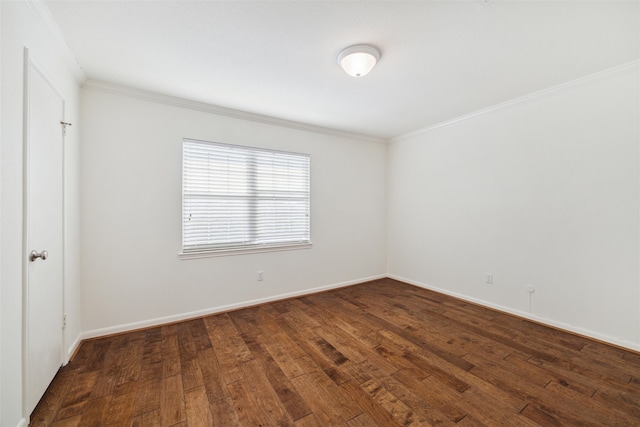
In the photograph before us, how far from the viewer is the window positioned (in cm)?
304

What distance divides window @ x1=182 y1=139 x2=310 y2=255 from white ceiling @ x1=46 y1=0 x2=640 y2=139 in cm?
71

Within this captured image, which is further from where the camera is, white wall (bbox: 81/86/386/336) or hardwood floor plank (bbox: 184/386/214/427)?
white wall (bbox: 81/86/386/336)

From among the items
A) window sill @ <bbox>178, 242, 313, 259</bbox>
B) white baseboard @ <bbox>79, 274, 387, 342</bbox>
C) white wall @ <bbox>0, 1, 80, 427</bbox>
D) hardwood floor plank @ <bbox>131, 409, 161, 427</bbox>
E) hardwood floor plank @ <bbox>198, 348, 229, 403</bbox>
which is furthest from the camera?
window sill @ <bbox>178, 242, 313, 259</bbox>

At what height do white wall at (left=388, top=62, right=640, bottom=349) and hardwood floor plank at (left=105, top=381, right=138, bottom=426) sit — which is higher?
white wall at (left=388, top=62, right=640, bottom=349)

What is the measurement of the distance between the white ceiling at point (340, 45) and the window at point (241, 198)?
706 millimetres

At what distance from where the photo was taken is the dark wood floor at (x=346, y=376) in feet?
5.14

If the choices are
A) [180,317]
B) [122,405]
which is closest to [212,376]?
[122,405]

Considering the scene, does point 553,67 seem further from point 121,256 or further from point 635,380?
point 121,256

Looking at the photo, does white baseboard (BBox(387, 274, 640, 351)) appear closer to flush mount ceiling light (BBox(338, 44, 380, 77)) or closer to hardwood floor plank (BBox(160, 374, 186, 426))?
flush mount ceiling light (BBox(338, 44, 380, 77))

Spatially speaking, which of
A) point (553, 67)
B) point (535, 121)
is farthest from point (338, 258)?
point (553, 67)

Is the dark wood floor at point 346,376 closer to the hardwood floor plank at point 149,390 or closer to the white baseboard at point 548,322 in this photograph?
the hardwood floor plank at point 149,390

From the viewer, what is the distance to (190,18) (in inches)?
67.3

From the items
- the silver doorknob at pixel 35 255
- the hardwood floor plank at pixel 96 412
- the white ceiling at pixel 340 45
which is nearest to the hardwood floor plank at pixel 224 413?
the hardwood floor plank at pixel 96 412

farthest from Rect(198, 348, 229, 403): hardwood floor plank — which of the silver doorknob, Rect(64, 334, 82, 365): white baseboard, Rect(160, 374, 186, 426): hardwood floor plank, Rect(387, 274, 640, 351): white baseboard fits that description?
Rect(387, 274, 640, 351): white baseboard
